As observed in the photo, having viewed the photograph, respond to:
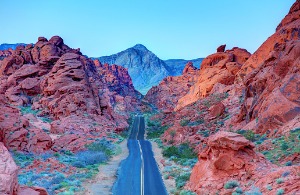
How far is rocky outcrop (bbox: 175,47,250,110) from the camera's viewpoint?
234 ft

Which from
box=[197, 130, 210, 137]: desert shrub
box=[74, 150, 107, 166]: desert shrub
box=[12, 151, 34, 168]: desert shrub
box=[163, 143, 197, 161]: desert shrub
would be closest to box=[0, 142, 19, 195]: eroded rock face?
box=[12, 151, 34, 168]: desert shrub

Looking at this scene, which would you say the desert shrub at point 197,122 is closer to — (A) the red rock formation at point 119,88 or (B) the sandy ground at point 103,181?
(B) the sandy ground at point 103,181

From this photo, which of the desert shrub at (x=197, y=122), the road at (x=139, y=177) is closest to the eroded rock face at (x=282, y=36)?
the desert shrub at (x=197, y=122)

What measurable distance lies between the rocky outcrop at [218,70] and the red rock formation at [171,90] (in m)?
46.4

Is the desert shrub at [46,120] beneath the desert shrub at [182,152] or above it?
above

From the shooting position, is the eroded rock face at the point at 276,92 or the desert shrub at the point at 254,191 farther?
the eroded rock face at the point at 276,92

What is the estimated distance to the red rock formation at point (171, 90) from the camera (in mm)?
132875

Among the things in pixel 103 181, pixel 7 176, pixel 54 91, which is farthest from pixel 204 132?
pixel 7 176

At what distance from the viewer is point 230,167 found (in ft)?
56.6

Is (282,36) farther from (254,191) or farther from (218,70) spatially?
(254,191)

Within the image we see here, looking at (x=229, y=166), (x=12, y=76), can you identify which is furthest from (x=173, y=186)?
(x=12, y=76)

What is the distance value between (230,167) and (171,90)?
123352mm

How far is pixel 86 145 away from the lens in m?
39.1

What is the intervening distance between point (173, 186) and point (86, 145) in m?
20.0
